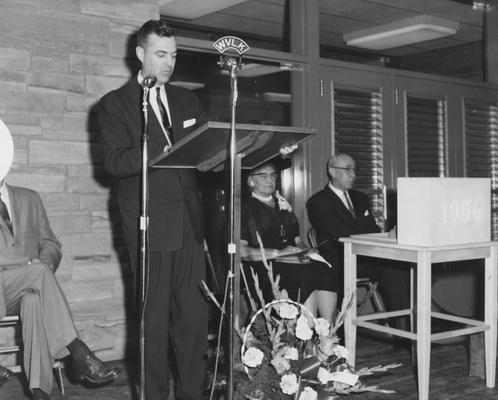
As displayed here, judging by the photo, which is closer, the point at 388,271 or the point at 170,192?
the point at 170,192

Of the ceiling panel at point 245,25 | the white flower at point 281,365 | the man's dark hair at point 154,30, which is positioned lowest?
the white flower at point 281,365

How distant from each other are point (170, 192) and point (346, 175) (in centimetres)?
216

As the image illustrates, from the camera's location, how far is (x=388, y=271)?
15.1 feet

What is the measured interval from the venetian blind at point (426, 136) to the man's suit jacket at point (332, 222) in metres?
1.10

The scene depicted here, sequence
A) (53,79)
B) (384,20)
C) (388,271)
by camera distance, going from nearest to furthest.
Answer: (53,79)
(388,271)
(384,20)

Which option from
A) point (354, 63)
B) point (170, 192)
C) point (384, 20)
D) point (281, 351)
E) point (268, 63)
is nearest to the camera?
point (281, 351)

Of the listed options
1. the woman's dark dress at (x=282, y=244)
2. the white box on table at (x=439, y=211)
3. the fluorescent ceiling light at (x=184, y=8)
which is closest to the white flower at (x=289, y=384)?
the white box on table at (x=439, y=211)

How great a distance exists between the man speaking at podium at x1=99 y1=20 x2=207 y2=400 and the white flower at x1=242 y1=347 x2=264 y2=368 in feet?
2.00

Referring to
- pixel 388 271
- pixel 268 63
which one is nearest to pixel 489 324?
pixel 388 271

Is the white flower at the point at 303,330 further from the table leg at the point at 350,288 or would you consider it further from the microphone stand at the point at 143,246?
the table leg at the point at 350,288

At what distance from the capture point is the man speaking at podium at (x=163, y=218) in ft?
9.27

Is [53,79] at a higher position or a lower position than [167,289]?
higher

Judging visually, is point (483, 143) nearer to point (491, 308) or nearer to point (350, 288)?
point (491, 308)

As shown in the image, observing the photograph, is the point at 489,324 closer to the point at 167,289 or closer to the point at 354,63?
the point at 167,289
